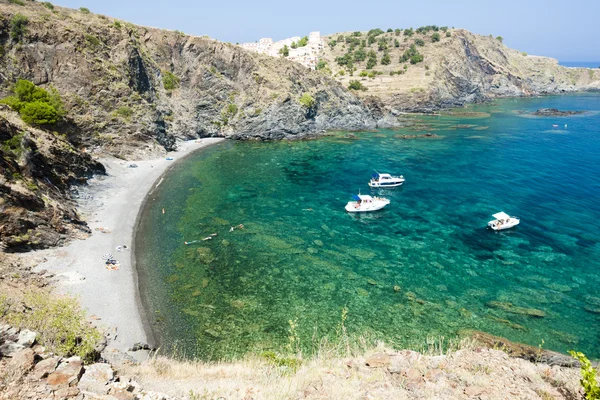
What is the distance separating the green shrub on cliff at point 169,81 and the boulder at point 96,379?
8443 cm

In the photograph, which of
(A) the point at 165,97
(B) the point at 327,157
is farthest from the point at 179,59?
(B) the point at 327,157

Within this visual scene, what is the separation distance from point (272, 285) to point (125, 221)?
2154cm

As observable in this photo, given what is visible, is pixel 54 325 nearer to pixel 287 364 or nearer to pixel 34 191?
pixel 287 364

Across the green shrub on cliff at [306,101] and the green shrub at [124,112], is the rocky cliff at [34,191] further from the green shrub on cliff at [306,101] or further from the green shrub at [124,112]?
the green shrub on cliff at [306,101]

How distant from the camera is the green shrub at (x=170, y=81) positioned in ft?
277

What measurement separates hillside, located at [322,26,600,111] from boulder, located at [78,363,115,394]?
127m

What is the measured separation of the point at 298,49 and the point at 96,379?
167 m

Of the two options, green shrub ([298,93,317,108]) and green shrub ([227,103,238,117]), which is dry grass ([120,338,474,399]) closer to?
green shrub ([227,103,238,117])

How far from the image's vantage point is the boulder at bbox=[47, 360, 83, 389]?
10664 mm

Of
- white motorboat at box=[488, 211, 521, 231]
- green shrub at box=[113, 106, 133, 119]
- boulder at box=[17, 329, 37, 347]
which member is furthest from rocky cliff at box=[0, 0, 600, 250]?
white motorboat at box=[488, 211, 521, 231]

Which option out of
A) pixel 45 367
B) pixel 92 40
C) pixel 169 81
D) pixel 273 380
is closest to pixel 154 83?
pixel 169 81

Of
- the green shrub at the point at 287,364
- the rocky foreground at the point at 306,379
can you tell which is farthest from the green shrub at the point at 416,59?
the green shrub at the point at 287,364

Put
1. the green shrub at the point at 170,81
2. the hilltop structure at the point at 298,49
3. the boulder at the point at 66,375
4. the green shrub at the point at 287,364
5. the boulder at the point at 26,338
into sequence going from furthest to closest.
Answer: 1. the hilltop structure at the point at 298,49
2. the green shrub at the point at 170,81
3. the green shrub at the point at 287,364
4. the boulder at the point at 26,338
5. the boulder at the point at 66,375

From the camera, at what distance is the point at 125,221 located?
39312 mm
